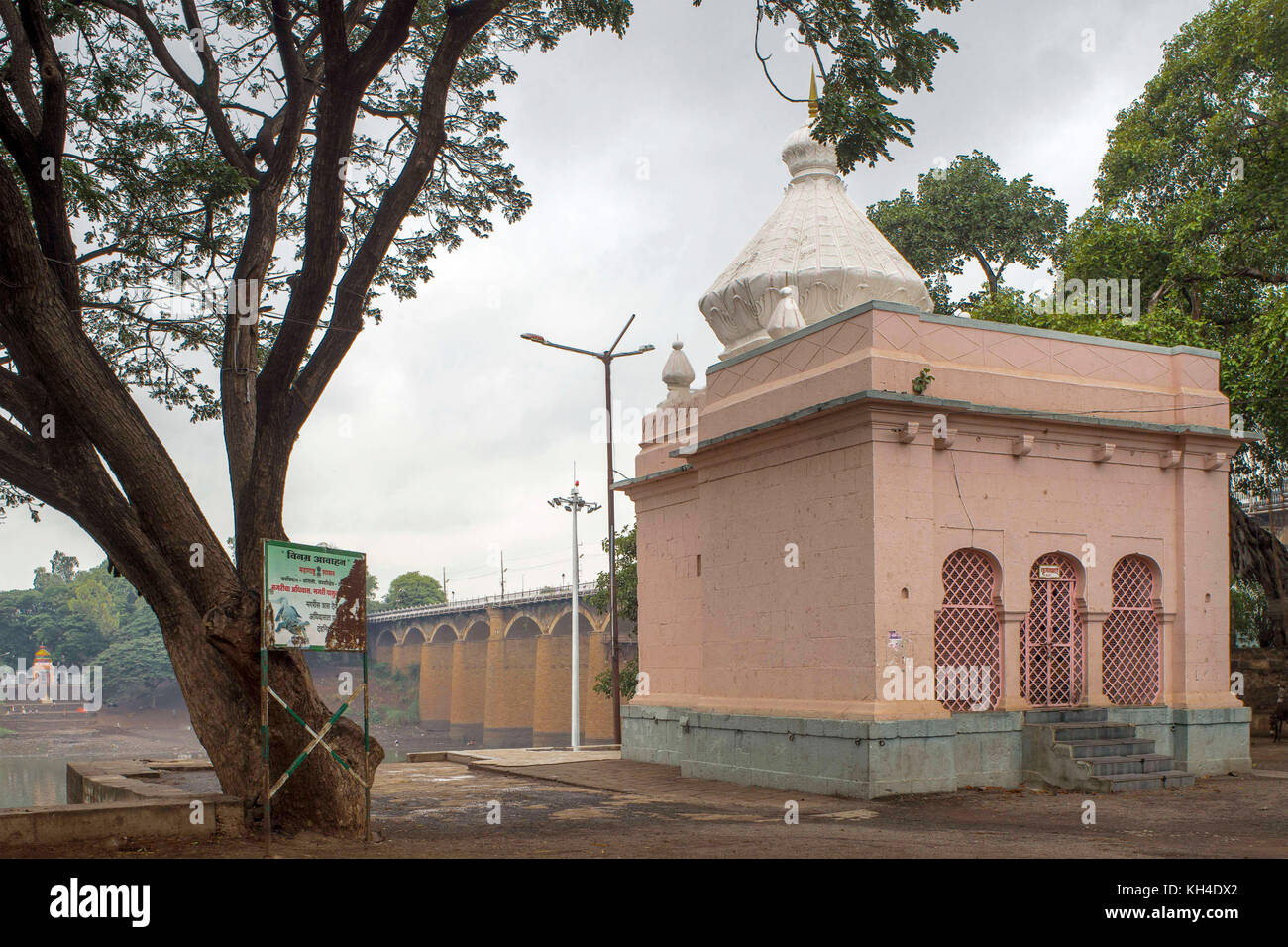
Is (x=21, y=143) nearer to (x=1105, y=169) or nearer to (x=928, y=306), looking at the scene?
Answer: (x=928, y=306)

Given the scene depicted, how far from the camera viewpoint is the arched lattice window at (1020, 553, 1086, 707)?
50.8ft

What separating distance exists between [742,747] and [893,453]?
4638 mm

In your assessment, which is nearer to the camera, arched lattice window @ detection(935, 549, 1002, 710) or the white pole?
arched lattice window @ detection(935, 549, 1002, 710)

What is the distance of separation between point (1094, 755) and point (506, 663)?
2413 inches

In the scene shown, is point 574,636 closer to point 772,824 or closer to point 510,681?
point 772,824

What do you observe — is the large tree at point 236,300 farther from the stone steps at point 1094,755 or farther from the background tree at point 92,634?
the background tree at point 92,634

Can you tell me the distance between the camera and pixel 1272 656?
2261 cm

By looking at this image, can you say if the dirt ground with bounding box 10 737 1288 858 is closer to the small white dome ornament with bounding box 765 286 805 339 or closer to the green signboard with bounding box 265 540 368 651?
the green signboard with bounding box 265 540 368 651

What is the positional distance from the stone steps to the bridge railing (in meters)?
41.3

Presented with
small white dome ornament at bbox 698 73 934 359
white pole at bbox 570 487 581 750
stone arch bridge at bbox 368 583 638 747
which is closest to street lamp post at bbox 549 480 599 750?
white pole at bbox 570 487 581 750

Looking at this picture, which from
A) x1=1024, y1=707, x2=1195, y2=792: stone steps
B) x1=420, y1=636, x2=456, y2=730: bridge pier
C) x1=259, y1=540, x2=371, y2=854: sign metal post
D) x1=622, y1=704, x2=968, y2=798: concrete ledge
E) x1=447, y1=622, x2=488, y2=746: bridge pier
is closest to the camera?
x1=259, y1=540, x2=371, y2=854: sign metal post

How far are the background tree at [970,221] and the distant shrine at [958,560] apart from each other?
17.9 metres

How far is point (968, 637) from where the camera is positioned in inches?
591
